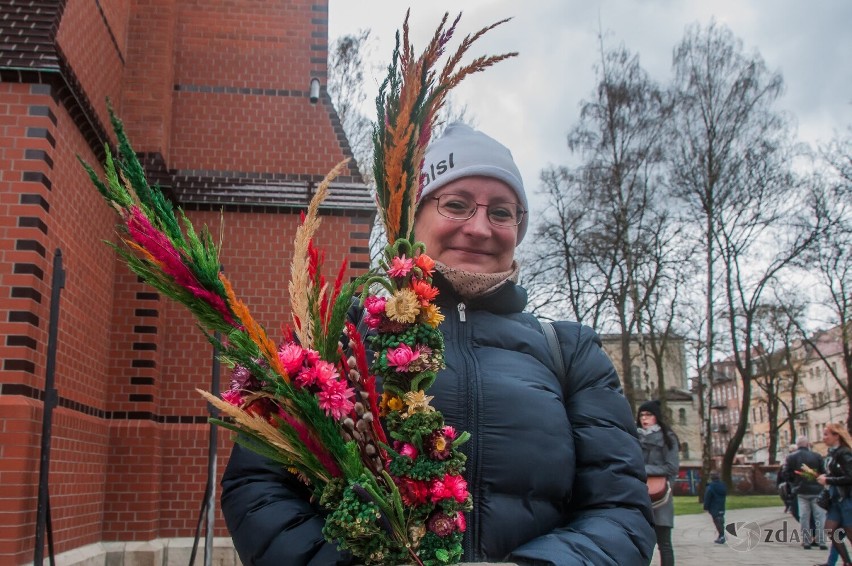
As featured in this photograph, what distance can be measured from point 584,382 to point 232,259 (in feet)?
20.8

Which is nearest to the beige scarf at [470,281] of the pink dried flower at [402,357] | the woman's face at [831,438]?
the pink dried flower at [402,357]

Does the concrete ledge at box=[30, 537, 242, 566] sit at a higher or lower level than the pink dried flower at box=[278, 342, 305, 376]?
lower

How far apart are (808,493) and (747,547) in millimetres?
1505

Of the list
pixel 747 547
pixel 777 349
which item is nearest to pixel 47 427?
pixel 747 547

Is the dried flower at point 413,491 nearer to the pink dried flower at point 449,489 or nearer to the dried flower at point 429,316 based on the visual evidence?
the pink dried flower at point 449,489

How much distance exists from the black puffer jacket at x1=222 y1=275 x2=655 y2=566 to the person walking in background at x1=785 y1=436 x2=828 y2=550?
1078 centimetres

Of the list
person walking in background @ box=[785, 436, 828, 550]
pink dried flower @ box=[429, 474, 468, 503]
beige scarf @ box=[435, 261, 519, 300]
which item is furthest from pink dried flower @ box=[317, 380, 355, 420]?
person walking in background @ box=[785, 436, 828, 550]

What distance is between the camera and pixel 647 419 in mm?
8055

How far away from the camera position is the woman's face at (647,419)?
26.1ft

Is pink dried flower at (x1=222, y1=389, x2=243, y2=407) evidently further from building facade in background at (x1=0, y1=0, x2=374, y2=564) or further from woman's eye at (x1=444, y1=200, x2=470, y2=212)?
building facade in background at (x1=0, y1=0, x2=374, y2=564)

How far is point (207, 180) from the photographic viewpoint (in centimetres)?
811

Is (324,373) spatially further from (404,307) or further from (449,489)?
(449,489)

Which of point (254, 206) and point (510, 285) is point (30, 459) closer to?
point (254, 206)

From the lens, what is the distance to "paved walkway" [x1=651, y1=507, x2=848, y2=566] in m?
10.8
